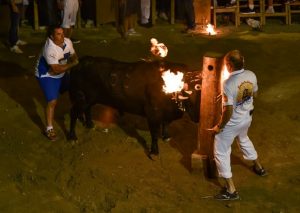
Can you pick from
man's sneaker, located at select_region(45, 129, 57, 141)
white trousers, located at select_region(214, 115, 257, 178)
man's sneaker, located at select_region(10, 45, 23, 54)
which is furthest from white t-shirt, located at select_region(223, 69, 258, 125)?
man's sneaker, located at select_region(10, 45, 23, 54)

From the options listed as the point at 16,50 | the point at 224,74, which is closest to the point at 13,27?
the point at 16,50

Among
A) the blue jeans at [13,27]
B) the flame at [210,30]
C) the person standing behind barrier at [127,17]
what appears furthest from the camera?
the flame at [210,30]

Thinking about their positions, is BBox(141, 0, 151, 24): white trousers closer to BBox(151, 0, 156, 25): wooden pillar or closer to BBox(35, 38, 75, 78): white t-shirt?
BBox(151, 0, 156, 25): wooden pillar

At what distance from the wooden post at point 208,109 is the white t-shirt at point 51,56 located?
2.35 m

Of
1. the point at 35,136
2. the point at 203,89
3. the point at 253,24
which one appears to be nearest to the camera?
the point at 203,89

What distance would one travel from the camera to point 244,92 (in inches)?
279

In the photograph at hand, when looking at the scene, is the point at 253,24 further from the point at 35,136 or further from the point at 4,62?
the point at 35,136

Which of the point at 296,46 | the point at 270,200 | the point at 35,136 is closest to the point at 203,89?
the point at 270,200

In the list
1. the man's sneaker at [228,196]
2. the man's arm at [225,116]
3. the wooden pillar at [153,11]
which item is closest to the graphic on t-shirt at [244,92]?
the man's arm at [225,116]

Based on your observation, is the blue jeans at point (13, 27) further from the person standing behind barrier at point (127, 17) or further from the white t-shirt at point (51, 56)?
the white t-shirt at point (51, 56)

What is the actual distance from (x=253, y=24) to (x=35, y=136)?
9299 millimetres

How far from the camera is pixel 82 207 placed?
23.7ft

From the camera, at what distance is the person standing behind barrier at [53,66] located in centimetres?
877

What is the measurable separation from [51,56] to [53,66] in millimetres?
160
